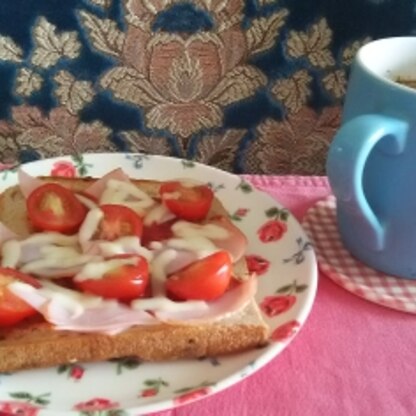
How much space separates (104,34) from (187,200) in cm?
46

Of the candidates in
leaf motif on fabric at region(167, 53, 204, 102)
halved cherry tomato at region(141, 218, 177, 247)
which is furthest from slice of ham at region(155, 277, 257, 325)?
leaf motif on fabric at region(167, 53, 204, 102)

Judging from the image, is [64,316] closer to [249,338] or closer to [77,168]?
[249,338]

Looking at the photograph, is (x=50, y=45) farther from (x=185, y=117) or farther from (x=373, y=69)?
(x=373, y=69)

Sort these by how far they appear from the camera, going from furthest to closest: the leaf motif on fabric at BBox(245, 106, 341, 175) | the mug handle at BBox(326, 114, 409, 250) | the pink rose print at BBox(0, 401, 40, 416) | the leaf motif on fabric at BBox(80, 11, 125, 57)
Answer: the leaf motif on fabric at BBox(245, 106, 341, 175), the leaf motif on fabric at BBox(80, 11, 125, 57), the mug handle at BBox(326, 114, 409, 250), the pink rose print at BBox(0, 401, 40, 416)

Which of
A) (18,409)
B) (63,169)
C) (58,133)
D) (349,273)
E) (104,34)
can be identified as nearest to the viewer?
(18,409)

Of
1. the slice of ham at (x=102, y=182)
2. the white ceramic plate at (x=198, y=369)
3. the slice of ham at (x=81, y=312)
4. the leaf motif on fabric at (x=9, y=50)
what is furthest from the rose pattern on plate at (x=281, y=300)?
the leaf motif on fabric at (x=9, y=50)

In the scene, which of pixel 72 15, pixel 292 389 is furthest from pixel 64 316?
pixel 72 15

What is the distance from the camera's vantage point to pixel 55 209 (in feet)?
2.46

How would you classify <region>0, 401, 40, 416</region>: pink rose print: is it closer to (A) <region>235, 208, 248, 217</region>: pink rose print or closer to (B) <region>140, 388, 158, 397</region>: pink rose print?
(B) <region>140, 388, 158, 397</region>: pink rose print

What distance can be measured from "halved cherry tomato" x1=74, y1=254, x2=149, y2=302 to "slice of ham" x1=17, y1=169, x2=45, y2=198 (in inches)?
7.1

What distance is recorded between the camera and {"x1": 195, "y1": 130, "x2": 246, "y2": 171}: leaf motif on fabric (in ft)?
4.10

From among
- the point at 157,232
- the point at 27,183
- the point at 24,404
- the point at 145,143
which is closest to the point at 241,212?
the point at 157,232

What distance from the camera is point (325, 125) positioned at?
1.24 meters

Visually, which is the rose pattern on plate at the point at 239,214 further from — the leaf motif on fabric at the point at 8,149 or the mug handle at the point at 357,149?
the leaf motif on fabric at the point at 8,149
